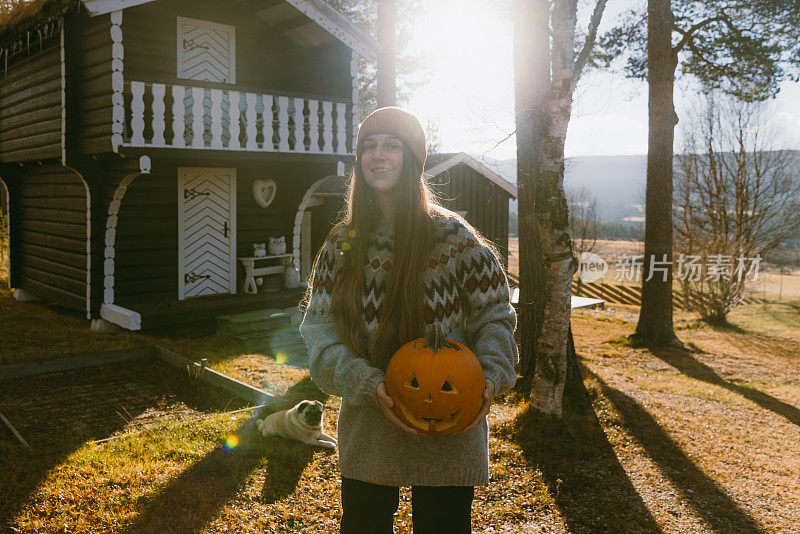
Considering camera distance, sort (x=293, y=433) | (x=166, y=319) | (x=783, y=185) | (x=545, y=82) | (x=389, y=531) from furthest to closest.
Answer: (x=783, y=185)
(x=166, y=319)
(x=545, y=82)
(x=293, y=433)
(x=389, y=531)

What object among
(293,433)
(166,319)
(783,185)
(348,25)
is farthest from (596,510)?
(783,185)

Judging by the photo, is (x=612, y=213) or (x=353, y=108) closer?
(x=353, y=108)

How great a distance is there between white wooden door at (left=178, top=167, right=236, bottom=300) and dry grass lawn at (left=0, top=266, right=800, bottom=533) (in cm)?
401

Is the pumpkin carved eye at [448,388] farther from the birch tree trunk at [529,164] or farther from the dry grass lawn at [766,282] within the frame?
the dry grass lawn at [766,282]

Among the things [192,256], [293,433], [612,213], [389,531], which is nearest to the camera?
[389,531]

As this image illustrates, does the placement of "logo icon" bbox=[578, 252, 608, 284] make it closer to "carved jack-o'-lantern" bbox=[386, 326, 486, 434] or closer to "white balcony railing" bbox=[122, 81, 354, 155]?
"white balcony railing" bbox=[122, 81, 354, 155]

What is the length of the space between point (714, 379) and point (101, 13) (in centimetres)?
1203

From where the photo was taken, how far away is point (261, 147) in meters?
11.3

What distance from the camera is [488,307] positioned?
245 cm

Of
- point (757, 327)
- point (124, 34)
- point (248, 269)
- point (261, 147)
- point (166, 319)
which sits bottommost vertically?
point (757, 327)

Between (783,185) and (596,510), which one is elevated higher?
(783,185)

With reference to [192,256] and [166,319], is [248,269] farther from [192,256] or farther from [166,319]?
[166,319]

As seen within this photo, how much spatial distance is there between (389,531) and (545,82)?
5258mm

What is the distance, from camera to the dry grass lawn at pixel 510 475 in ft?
14.4
